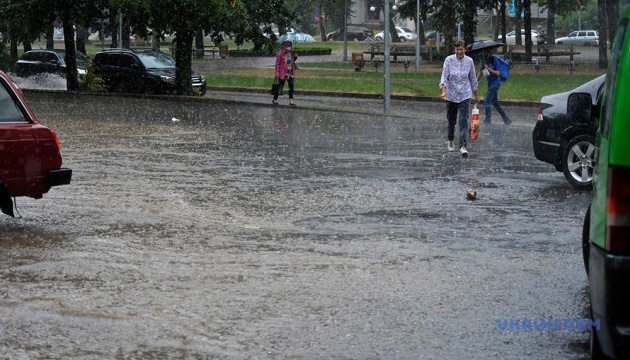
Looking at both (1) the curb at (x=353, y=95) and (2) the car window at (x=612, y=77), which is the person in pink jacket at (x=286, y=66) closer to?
(1) the curb at (x=353, y=95)

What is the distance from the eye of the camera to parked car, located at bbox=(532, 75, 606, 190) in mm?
15484

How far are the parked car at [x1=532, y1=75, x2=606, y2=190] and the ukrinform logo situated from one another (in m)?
7.35

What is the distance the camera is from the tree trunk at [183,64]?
3725 centimetres

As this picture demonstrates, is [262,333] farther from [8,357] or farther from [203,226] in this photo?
[203,226]

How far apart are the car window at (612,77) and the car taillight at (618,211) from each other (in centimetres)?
32

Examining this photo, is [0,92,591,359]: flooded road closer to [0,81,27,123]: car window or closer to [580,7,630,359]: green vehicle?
[0,81,27,123]: car window

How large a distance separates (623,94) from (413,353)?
2.24 meters

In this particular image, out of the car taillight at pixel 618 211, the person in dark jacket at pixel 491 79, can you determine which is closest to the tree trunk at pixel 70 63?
the person in dark jacket at pixel 491 79

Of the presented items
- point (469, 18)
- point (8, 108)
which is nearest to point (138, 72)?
point (469, 18)

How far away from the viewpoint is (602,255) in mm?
5781

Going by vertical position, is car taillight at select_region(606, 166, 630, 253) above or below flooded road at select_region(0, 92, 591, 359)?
above

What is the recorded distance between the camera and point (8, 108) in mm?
11836

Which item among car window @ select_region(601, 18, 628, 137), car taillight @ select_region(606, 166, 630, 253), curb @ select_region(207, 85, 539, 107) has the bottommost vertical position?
curb @ select_region(207, 85, 539, 107)

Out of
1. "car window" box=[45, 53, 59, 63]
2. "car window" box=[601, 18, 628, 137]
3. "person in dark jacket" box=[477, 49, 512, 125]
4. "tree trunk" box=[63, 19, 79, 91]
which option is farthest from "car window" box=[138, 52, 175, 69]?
"car window" box=[601, 18, 628, 137]
